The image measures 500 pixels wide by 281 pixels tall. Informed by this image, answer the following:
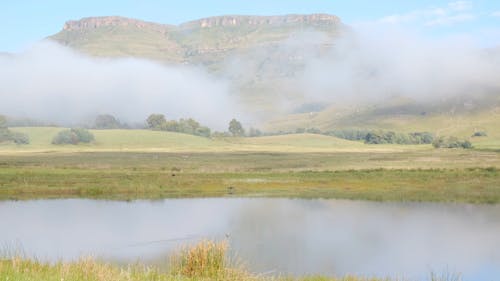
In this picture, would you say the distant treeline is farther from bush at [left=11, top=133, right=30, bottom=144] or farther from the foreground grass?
the foreground grass

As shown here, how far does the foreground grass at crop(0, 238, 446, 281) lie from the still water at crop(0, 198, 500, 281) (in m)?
4.83

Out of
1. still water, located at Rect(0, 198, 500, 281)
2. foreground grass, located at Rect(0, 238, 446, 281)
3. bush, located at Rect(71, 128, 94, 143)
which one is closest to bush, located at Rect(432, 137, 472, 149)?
bush, located at Rect(71, 128, 94, 143)

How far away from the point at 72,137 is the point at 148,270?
152308mm

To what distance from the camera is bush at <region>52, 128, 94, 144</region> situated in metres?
163

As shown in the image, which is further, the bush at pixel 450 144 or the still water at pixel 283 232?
the bush at pixel 450 144

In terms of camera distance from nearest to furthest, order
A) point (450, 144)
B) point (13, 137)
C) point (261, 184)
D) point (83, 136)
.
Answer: point (261, 184)
point (13, 137)
point (450, 144)
point (83, 136)

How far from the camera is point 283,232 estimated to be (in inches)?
1556

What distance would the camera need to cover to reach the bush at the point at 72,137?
534 feet

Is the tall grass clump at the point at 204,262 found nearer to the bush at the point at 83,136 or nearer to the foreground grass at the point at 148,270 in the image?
the foreground grass at the point at 148,270

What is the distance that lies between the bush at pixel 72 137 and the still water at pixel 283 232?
114753 mm

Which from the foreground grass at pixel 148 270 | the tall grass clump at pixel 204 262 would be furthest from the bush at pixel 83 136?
the tall grass clump at pixel 204 262

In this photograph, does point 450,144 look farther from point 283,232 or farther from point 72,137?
point 283,232

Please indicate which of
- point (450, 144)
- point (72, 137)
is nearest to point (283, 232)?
point (72, 137)

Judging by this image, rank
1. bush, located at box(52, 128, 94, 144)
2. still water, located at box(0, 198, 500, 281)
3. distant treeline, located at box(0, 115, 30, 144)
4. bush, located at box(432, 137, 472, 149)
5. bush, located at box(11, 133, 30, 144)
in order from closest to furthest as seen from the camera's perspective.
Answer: still water, located at box(0, 198, 500, 281) < bush, located at box(11, 133, 30, 144) < distant treeline, located at box(0, 115, 30, 144) < bush, located at box(52, 128, 94, 144) < bush, located at box(432, 137, 472, 149)
